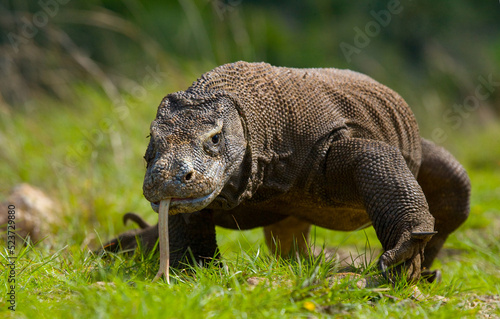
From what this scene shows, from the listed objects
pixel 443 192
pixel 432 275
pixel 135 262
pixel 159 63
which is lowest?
pixel 432 275

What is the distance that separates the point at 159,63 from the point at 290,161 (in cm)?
486

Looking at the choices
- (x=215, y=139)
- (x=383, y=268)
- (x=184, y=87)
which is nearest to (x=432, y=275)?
(x=383, y=268)

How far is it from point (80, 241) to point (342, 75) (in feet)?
7.95

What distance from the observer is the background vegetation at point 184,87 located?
2643mm

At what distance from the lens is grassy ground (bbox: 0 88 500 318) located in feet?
8.11

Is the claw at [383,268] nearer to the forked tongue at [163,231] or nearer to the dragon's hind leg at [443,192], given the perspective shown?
the forked tongue at [163,231]

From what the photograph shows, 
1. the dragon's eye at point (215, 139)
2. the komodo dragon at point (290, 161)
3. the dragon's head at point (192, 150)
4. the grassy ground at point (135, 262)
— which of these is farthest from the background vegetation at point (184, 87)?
the dragon's eye at point (215, 139)

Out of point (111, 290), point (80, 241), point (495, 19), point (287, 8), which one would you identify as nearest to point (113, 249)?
point (80, 241)

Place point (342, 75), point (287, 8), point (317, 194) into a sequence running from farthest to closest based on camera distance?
1. point (287, 8)
2. point (342, 75)
3. point (317, 194)

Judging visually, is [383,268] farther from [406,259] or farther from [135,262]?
[135,262]

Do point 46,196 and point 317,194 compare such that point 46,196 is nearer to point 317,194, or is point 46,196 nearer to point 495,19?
point 317,194

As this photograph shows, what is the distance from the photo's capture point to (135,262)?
3400 millimetres

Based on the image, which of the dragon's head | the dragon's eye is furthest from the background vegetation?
the dragon's eye

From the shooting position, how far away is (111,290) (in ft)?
8.10
